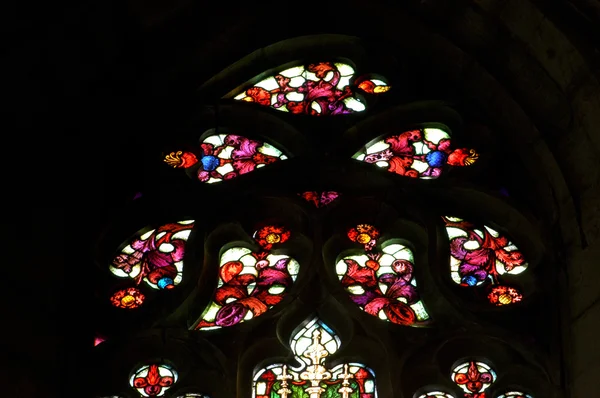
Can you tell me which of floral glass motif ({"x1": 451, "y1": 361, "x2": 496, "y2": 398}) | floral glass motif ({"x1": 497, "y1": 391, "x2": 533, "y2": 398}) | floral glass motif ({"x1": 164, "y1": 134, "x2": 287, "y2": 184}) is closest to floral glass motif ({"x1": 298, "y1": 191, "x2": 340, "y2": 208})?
floral glass motif ({"x1": 164, "y1": 134, "x2": 287, "y2": 184})

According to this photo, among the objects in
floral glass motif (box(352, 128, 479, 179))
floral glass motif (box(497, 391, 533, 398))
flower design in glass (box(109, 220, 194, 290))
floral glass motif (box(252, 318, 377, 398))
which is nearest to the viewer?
floral glass motif (box(252, 318, 377, 398))

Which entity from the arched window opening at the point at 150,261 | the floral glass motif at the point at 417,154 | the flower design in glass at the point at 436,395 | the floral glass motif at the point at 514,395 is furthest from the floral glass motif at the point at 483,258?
the arched window opening at the point at 150,261

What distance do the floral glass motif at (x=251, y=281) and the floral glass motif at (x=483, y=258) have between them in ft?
2.85

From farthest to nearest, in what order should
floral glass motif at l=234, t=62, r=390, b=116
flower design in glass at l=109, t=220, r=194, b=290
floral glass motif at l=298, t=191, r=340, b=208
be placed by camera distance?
floral glass motif at l=234, t=62, r=390, b=116 < floral glass motif at l=298, t=191, r=340, b=208 < flower design in glass at l=109, t=220, r=194, b=290

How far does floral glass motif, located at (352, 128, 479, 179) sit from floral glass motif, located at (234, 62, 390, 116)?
0.34m

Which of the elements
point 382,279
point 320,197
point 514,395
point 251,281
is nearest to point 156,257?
point 251,281

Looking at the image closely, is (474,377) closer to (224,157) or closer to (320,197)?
(320,197)

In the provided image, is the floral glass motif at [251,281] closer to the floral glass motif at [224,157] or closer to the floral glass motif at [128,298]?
the floral glass motif at [128,298]

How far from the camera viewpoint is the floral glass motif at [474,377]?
9.11 m

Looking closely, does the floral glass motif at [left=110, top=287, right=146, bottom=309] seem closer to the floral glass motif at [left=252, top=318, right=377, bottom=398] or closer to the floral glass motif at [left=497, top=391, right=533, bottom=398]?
the floral glass motif at [left=252, top=318, right=377, bottom=398]

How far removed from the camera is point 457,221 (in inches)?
394

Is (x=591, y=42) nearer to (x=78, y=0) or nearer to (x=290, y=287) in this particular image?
(x=290, y=287)

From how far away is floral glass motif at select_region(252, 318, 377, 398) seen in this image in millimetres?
9008

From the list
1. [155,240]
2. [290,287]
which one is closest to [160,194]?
[155,240]
